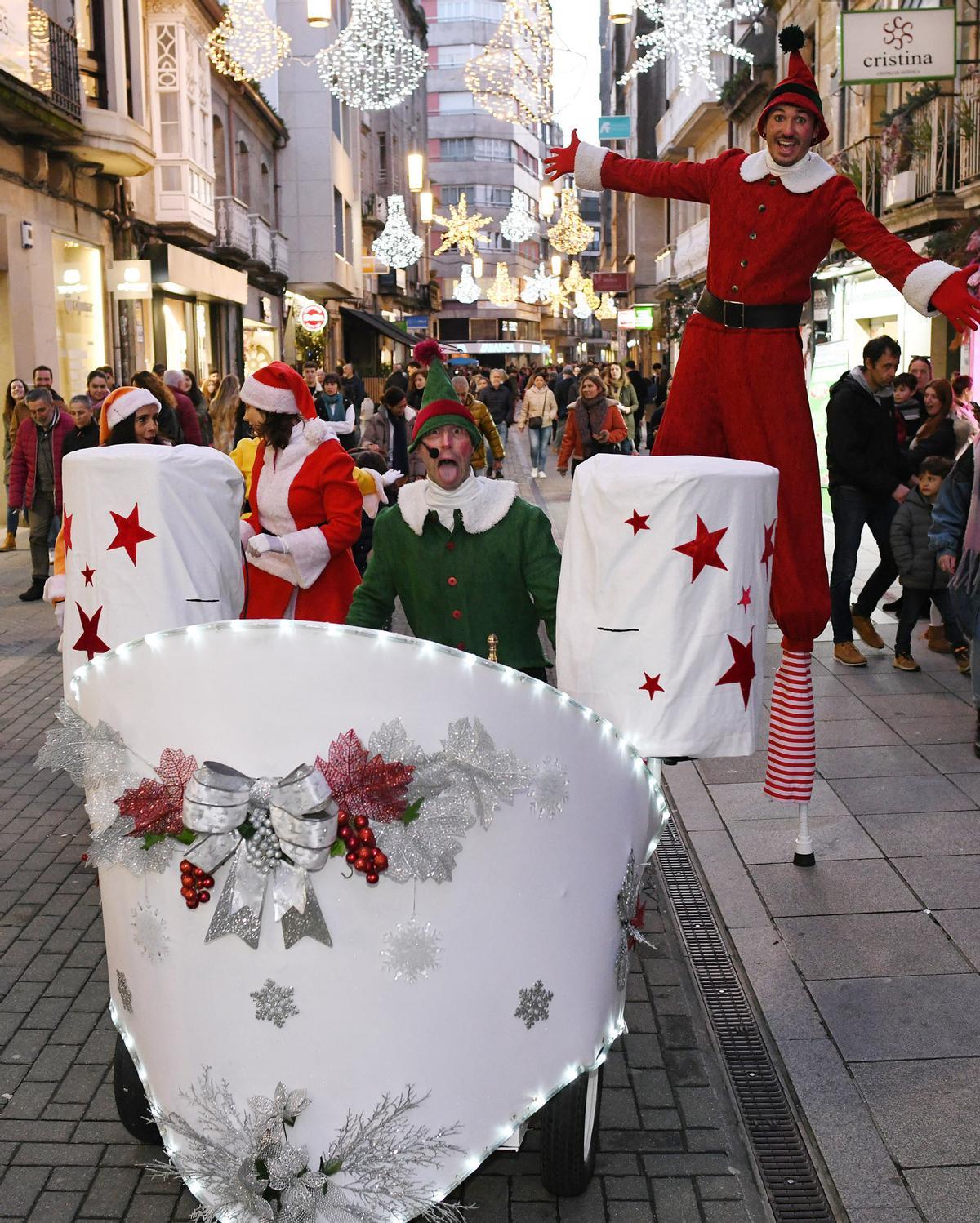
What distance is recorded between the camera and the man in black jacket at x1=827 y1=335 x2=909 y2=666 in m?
8.98

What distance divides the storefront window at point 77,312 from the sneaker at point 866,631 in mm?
14305

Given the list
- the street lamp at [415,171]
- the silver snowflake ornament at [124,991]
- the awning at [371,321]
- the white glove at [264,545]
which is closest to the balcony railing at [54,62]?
the white glove at [264,545]

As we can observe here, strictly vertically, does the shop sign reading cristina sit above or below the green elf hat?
above

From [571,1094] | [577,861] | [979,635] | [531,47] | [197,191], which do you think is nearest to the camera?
[577,861]

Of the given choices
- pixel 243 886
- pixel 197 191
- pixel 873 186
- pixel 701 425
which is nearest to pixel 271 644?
pixel 243 886

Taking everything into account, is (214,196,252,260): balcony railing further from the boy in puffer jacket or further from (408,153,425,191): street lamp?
the boy in puffer jacket

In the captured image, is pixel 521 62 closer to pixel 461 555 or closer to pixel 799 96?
pixel 799 96

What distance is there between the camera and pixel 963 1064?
3.94 meters

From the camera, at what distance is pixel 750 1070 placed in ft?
13.1

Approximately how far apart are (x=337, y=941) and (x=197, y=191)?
2758 cm

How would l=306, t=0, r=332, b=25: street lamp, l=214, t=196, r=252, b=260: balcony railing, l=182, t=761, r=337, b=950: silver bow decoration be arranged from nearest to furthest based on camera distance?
l=182, t=761, r=337, b=950: silver bow decoration < l=306, t=0, r=332, b=25: street lamp < l=214, t=196, r=252, b=260: balcony railing

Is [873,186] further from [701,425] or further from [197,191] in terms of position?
[701,425]

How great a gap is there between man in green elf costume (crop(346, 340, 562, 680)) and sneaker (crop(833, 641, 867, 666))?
4817mm

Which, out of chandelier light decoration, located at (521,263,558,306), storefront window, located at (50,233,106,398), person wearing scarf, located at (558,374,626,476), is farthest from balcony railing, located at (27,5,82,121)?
chandelier light decoration, located at (521,263,558,306)
